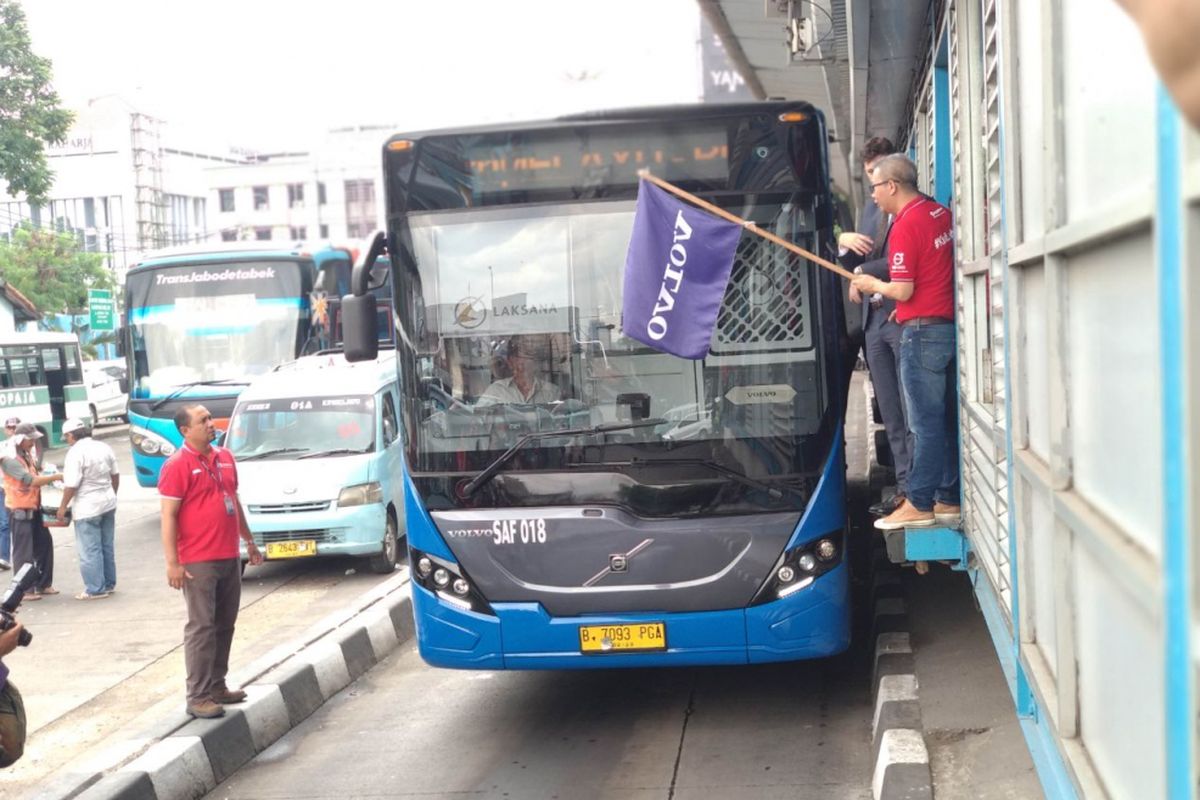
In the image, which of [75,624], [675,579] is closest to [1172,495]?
[675,579]

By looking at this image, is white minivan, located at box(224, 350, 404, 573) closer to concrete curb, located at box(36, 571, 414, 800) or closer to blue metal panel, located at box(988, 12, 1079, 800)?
concrete curb, located at box(36, 571, 414, 800)

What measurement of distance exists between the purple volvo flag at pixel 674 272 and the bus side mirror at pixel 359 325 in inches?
62.6

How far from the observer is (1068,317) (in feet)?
8.69

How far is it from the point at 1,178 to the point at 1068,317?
98.6 ft

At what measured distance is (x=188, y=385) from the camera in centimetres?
1720

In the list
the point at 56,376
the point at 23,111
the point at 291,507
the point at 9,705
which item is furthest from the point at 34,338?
the point at 9,705

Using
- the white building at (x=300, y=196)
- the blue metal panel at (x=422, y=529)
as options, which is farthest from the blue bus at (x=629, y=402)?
the white building at (x=300, y=196)

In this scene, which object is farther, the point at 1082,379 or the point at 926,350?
the point at 926,350

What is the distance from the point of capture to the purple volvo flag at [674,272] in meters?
6.38

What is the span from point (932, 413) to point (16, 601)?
388 cm

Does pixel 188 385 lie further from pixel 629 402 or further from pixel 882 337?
pixel 882 337

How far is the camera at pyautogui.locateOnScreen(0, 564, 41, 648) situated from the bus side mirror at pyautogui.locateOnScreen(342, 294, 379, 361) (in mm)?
2071

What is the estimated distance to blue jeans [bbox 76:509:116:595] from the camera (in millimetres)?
12578

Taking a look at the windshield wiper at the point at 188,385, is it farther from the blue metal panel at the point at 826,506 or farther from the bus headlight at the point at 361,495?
the blue metal panel at the point at 826,506
